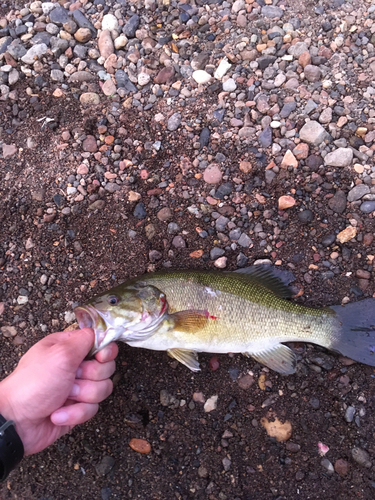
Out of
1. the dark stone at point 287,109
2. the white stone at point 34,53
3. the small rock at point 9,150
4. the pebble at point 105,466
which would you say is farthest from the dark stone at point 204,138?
the pebble at point 105,466

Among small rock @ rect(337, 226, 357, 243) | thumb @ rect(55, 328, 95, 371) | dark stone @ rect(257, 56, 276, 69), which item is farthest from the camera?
dark stone @ rect(257, 56, 276, 69)

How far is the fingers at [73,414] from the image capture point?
10.9 feet

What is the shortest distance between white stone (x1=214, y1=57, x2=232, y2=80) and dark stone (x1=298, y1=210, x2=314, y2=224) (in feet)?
6.29

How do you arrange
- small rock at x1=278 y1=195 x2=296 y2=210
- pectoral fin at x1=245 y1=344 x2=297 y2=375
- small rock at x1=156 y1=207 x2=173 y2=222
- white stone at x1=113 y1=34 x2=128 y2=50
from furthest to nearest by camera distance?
white stone at x1=113 y1=34 x2=128 y2=50
small rock at x1=156 y1=207 x2=173 y2=222
small rock at x1=278 y1=195 x2=296 y2=210
pectoral fin at x1=245 y1=344 x2=297 y2=375

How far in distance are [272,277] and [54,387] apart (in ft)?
7.36

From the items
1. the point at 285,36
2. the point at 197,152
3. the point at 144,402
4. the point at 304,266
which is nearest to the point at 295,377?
the point at 304,266

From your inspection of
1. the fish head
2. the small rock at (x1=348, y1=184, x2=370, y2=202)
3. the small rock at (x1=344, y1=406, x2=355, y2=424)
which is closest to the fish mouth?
the fish head

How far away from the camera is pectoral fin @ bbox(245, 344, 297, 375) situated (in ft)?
12.4

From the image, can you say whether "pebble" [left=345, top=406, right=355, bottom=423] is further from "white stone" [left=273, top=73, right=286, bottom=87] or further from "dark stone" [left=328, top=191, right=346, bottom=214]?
"white stone" [left=273, top=73, right=286, bottom=87]

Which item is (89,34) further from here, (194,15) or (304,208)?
(304,208)

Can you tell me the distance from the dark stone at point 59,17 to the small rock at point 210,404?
4.88 metres

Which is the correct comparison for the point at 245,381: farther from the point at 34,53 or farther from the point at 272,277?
the point at 34,53

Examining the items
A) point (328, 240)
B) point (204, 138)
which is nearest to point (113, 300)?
point (204, 138)

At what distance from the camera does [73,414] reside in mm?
3383
